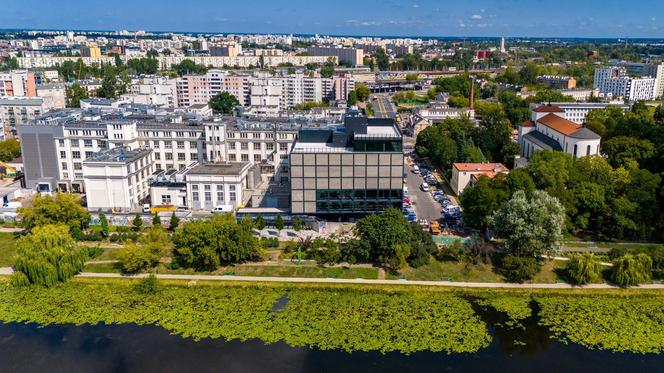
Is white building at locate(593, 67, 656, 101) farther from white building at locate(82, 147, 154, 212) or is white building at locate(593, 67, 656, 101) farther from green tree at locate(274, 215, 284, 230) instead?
white building at locate(82, 147, 154, 212)

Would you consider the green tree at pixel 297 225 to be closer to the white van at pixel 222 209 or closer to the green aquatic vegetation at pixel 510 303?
the white van at pixel 222 209

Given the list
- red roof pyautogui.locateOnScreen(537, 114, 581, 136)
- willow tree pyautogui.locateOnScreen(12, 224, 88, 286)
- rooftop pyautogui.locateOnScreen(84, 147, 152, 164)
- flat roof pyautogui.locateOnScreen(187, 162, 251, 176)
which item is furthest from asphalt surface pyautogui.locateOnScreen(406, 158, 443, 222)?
willow tree pyautogui.locateOnScreen(12, 224, 88, 286)

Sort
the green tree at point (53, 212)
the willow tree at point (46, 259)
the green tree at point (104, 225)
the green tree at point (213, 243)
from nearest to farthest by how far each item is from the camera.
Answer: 1. the willow tree at point (46, 259)
2. the green tree at point (213, 243)
3. the green tree at point (53, 212)
4. the green tree at point (104, 225)

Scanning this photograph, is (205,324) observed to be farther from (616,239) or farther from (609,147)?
(609,147)

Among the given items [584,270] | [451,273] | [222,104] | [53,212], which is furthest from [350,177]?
[222,104]

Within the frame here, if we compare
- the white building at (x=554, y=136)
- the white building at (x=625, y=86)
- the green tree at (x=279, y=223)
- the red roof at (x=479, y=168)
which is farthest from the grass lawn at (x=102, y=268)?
the white building at (x=625, y=86)

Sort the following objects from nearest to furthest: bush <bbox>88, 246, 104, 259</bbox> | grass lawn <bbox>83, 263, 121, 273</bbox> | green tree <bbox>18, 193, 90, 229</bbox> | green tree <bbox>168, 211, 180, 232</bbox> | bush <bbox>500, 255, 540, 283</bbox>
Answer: bush <bbox>500, 255, 540, 283</bbox>
grass lawn <bbox>83, 263, 121, 273</bbox>
bush <bbox>88, 246, 104, 259</bbox>
green tree <bbox>18, 193, 90, 229</bbox>
green tree <bbox>168, 211, 180, 232</bbox>

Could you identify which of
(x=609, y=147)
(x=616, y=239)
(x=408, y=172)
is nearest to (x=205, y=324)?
(x=616, y=239)

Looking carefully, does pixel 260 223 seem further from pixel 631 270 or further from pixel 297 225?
pixel 631 270
